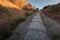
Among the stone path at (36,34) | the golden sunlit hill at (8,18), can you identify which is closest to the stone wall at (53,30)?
the stone path at (36,34)

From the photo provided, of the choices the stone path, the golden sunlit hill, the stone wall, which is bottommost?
the stone path

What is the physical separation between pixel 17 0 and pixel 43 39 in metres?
46.3

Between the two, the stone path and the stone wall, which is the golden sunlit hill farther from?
the stone wall

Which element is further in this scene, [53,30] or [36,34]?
[36,34]

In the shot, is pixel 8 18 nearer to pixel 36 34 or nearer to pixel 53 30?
pixel 36 34

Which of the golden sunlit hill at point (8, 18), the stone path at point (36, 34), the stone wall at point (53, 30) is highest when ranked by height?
the golden sunlit hill at point (8, 18)

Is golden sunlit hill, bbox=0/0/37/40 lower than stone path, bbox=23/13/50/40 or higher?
higher

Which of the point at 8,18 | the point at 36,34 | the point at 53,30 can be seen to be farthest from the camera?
the point at 8,18

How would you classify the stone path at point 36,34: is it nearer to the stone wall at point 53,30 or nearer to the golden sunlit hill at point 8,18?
the stone wall at point 53,30

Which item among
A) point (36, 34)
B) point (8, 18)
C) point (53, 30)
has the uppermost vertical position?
point (8, 18)

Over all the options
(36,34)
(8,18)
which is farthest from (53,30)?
(8,18)

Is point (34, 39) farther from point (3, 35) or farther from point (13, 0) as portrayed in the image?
point (13, 0)

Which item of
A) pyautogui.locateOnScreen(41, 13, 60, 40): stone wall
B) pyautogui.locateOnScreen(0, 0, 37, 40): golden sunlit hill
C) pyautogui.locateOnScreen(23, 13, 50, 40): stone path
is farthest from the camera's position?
pyautogui.locateOnScreen(23, 13, 50, 40): stone path

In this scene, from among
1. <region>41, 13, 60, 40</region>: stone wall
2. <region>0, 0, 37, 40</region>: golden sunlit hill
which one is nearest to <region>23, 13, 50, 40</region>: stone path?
<region>41, 13, 60, 40</region>: stone wall
